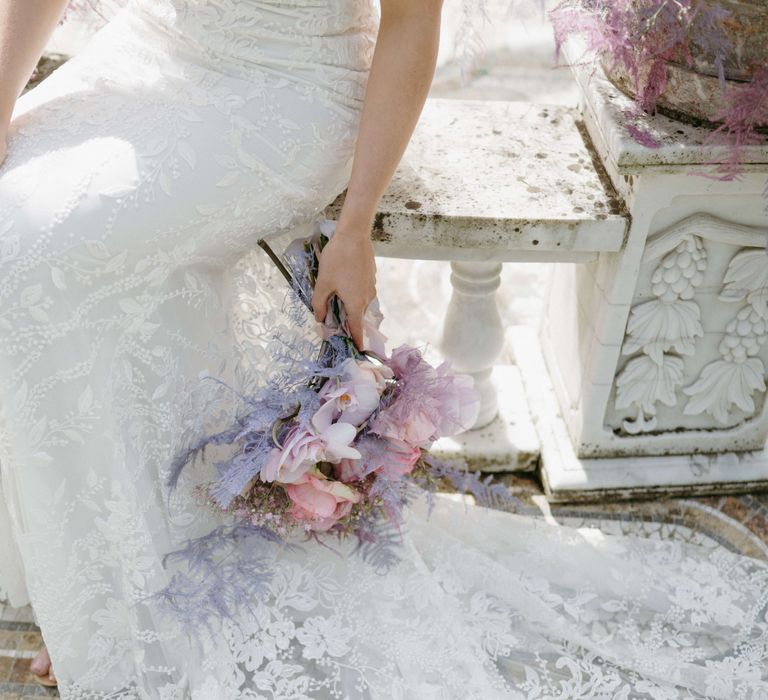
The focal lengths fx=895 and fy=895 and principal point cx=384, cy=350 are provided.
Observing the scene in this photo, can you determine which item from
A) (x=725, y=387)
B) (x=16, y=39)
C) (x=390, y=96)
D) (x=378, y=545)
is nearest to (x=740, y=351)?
(x=725, y=387)

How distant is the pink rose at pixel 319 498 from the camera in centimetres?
138

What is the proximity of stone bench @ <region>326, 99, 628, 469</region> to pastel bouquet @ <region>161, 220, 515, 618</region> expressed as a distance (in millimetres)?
258

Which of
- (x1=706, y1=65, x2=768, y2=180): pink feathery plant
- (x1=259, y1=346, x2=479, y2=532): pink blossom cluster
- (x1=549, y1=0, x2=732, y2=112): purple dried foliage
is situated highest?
(x1=549, y1=0, x2=732, y2=112): purple dried foliage

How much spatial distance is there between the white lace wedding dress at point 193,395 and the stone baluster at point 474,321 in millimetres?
451

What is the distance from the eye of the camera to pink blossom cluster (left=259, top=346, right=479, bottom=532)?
1331 millimetres

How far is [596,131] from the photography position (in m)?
1.75

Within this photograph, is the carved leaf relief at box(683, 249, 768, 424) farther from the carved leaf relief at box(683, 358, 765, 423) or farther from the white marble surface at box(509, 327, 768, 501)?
the white marble surface at box(509, 327, 768, 501)

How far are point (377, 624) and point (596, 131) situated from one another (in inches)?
39.9

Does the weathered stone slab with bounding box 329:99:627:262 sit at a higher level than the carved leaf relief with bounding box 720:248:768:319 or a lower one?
higher

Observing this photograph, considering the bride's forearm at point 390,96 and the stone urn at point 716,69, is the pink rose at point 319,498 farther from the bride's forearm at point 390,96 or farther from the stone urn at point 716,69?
the stone urn at point 716,69

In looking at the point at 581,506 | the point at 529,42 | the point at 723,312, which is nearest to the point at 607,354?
the point at 723,312

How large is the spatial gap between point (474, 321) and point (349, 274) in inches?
22.8

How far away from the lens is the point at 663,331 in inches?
68.9

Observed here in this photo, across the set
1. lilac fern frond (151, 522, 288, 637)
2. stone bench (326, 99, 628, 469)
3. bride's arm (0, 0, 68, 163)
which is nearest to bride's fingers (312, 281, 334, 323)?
stone bench (326, 99, 628, 469)
